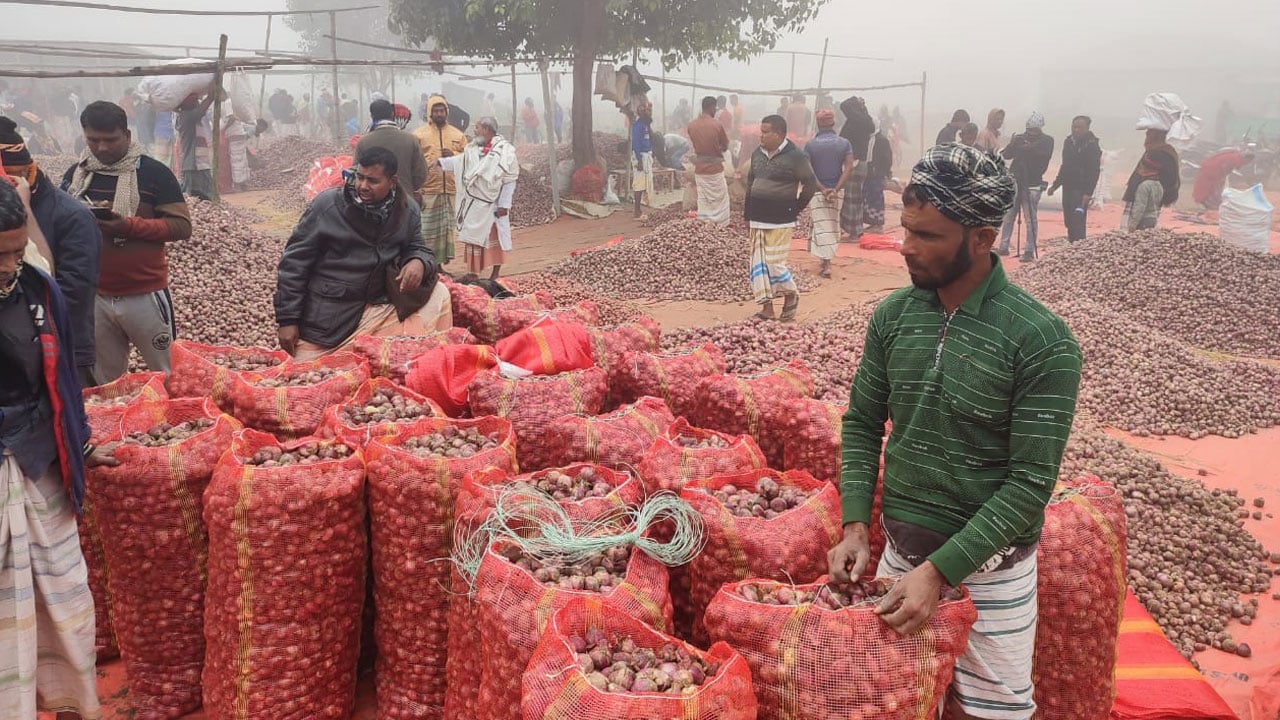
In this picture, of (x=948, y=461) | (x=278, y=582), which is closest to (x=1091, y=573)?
(x=948, y=461)

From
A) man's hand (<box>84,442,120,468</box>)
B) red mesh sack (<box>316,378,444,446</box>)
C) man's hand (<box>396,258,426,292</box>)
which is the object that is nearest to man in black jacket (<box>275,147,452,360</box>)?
man's hand (<box>396,258,426,292</box>)

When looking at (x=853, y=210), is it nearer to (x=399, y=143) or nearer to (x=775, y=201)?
(x=775, y=201)

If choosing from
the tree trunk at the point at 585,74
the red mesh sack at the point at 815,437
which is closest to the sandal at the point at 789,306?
the red mesh sack at the point at 815,437

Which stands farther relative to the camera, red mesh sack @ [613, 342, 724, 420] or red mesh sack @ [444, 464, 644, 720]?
red mesh sack @ [613, 342, 724, 420]

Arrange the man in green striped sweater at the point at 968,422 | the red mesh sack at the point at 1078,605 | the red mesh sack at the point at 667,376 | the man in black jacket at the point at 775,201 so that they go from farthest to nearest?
the man in black jacket at the point at 775,201
the red mesh sack at the point at 667,376
the red mesh sack at the point at 1078,605
the man in green striped sweater at the point at 968,422

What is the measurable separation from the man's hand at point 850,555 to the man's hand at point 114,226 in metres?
3.68

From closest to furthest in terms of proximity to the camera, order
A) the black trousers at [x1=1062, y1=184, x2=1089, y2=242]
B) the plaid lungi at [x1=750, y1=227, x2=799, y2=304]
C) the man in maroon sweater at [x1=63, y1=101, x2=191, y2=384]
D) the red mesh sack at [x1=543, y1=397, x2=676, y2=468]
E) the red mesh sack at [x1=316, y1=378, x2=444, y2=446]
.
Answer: the red mesh sack at [x1=316, y1=378, x2=444, y2=446]
the red mesh sack at [x1=543, y1=397, x2=676, y2=468]
the man in maroon sweater at [x1=63, y1=101, x2=191, y2=384]
the plaid lungi at [x1=750, y1=227, x2=799, y2=304]
the black trousers at [x1=1062, y1=184, x2=1089, y2=242]

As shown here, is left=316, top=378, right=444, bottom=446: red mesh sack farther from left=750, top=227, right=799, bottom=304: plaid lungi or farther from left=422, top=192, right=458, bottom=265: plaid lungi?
left=422, top=192, right=458, bottom=265: plaid lungi

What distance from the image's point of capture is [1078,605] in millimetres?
2445

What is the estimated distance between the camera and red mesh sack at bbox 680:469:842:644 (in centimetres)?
239

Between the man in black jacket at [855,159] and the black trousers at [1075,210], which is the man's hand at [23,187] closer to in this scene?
the man in black jacket at [855,159]

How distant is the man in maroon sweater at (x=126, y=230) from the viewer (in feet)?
13.6

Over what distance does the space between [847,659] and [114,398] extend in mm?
3037

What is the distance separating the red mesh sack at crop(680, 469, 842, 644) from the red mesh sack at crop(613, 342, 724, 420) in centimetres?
117
